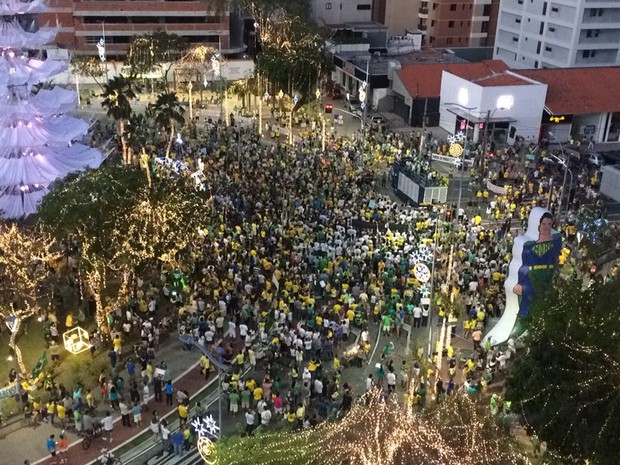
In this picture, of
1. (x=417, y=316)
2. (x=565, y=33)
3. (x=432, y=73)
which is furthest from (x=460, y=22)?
(x=417, y=316)

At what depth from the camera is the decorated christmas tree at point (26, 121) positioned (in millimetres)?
33312

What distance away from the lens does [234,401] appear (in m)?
22.1

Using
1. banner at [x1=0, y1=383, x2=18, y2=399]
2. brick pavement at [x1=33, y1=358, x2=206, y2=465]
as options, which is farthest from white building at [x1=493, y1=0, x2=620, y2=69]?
banner at [x1=0, y1=383, x2=18, y2=399]

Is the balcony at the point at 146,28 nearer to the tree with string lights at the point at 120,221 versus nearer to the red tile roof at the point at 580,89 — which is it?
the red tile roof at the point at 580,89

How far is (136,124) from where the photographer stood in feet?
139

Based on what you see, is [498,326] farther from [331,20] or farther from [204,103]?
[331,20]

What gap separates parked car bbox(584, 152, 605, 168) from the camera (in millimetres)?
47625

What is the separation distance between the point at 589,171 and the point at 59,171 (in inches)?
1285

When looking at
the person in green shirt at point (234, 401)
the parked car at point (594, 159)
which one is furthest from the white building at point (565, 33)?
the person in green shirt at point (234, 401)

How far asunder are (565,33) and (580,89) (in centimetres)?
1076

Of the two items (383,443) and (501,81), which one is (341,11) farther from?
(383,443)

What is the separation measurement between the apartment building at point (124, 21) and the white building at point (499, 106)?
2795 cm

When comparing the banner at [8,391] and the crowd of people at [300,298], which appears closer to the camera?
the banner at [8,391]

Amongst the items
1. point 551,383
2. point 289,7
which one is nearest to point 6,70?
point 551,383
